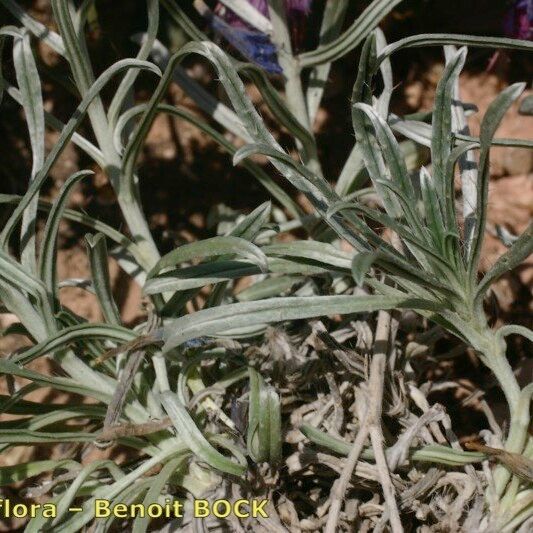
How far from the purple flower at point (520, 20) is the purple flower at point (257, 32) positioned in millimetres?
444

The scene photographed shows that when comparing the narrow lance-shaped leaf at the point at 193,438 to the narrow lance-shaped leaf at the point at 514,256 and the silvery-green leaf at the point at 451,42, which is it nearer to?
the narrow lance-shaped leaf at the point at 514,256

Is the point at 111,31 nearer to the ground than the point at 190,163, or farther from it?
farther from it

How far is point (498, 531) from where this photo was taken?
3.16ft

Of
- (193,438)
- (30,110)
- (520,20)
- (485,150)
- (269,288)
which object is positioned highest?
(520,20)

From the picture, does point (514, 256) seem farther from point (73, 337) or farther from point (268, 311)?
point (73, 337)

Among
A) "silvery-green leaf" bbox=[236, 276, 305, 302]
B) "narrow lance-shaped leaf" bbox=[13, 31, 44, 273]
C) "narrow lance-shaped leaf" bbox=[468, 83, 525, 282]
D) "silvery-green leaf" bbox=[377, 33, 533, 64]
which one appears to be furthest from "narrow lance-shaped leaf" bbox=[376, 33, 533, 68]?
"narrow lance-shaped leaf" bbox=[13, 31, 44, 273]

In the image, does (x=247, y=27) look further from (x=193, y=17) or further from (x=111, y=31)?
(x=111, y=31)

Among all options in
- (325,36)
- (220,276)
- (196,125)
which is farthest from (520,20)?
(220,276)

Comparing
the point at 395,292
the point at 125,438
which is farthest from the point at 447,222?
the point at 125,438

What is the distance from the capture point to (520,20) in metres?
1.49

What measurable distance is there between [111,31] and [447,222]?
0.95m

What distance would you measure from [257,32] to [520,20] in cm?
55

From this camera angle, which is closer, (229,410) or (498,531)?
(498,531)

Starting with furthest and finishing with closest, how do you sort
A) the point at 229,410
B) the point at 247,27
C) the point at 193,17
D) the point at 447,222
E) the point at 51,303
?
the point at 193,17, the point at 247,27, the point at 229,410, the point at 51,303, the point at 447,222
